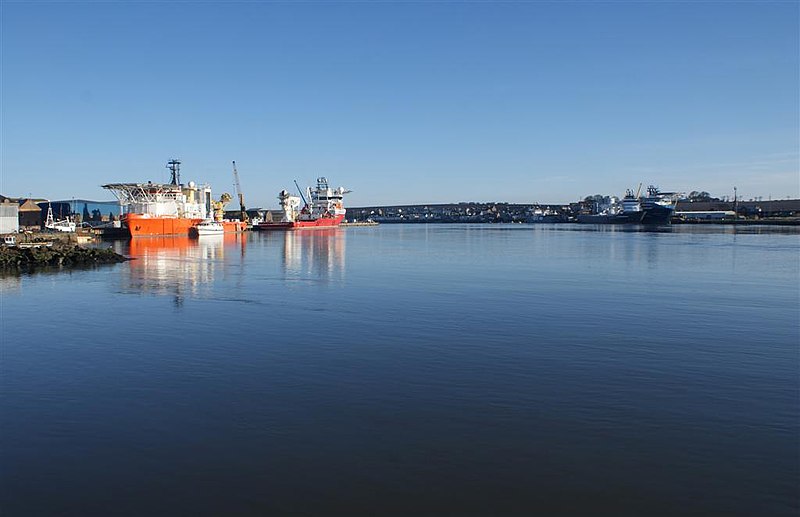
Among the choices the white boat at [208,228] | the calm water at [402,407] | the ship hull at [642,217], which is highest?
the ship hull at [642,217]

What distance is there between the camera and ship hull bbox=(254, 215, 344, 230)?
9700 cm

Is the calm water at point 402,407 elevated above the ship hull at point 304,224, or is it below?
below

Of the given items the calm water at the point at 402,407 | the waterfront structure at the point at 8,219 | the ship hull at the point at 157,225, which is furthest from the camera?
the ship hull at the point at 157,225

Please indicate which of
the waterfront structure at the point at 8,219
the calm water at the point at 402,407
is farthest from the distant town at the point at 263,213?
the calm water at the point at 402,407

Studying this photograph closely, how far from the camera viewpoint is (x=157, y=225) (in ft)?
216

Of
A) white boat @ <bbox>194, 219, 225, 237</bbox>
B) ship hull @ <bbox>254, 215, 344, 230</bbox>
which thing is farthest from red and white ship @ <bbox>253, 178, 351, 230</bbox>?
white boat @ <bbox>194, 219, 225, 237</bbox>

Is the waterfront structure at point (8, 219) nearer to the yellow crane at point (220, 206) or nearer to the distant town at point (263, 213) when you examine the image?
the distant town at point (263, 213)

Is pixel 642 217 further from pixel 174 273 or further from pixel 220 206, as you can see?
pixel 174 273

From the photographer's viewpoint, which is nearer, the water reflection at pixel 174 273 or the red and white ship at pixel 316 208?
the water reflection at pixel 174 273

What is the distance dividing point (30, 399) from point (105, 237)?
64.3m

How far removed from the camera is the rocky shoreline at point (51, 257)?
3013 centimetres

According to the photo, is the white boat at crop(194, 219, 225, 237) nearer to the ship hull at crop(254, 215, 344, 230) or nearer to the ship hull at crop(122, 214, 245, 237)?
the ship hull at crop(122, 214, 245, 237)

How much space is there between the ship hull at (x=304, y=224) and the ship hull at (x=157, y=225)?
958 inches

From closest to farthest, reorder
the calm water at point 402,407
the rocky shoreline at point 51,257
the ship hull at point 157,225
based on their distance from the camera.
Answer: the calm water at point 402,407 → the rocky shoreline at point 51,257 → the ship hull at point 157,225
